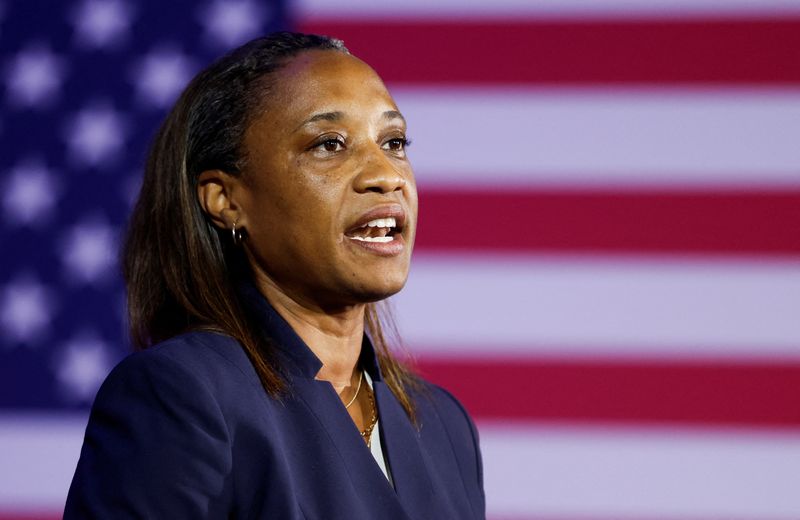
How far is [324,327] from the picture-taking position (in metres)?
1.22

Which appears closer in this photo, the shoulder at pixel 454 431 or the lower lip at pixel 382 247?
the lower lip at pixel 382 247

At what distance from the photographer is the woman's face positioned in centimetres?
114

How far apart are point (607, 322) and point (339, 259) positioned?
A: 1.02 metres

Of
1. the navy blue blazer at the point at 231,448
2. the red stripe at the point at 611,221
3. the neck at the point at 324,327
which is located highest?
the red stripe at the point at 611,221

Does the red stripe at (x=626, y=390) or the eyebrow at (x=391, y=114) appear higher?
the eyebrow at (x=391, y=114)

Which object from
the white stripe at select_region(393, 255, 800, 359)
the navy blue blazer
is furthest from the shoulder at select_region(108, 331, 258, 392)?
the white stripe at select_region(393, 255, 800, 359)

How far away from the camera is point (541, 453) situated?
2.04m

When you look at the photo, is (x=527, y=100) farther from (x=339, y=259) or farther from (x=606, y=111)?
(x=339, y=259)

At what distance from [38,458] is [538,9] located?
1.41 meters

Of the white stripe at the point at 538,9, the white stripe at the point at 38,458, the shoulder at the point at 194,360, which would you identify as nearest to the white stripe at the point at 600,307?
the white stripe at the point at 538,9

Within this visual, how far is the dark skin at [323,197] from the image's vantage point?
114cm

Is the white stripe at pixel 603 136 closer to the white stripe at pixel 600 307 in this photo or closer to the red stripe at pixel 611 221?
the red stripe at pixel 611 221

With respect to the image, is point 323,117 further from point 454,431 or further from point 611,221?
point 611,221

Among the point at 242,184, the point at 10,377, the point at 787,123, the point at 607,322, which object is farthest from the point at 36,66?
the point at 787,123
